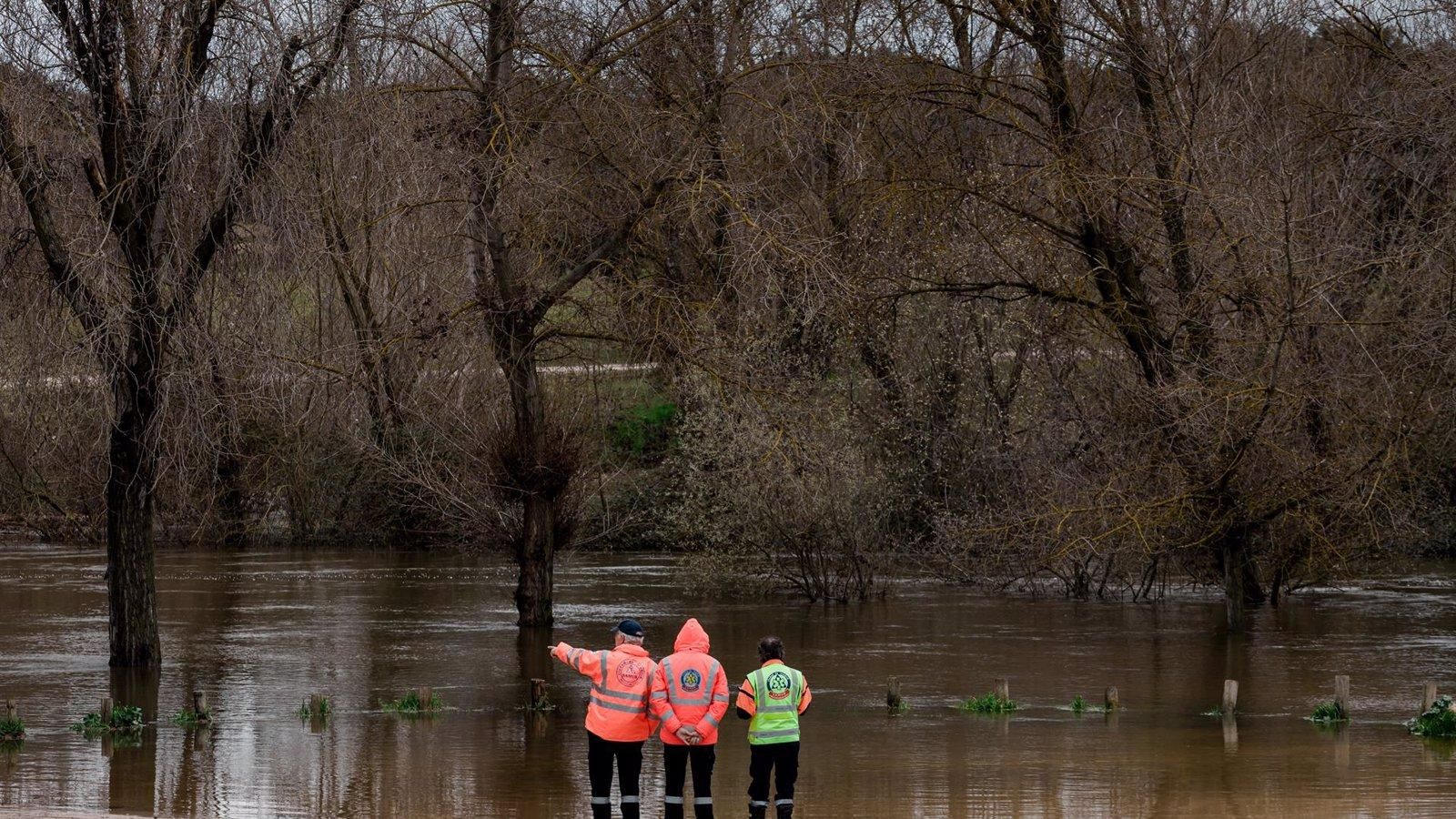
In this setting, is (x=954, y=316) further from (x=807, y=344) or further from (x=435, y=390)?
(x=435, y=390)

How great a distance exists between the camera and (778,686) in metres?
11.9

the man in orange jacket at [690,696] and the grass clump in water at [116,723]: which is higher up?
the man in orange jacket at [690,696]

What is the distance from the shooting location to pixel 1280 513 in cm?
2623

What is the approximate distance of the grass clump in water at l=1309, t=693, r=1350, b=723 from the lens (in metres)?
19.2

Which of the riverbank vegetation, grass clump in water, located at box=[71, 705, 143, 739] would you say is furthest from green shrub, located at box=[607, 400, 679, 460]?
grass clump in water, located at box=[71, 705, 143, 739]

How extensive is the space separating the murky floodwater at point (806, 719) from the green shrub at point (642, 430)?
8.94m

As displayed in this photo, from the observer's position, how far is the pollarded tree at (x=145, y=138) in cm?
1959

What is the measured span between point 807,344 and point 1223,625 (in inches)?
414

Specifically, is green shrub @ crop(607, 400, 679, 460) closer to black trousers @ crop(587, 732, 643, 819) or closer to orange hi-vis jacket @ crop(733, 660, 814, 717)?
black trousers @ crop(587, 732, 643, 819)

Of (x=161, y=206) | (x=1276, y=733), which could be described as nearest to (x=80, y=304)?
(x=161, y=206)

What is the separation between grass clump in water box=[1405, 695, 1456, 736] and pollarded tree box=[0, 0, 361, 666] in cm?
1437

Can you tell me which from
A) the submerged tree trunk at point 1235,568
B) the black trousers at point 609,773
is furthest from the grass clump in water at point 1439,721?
the black trousers at point 609,773

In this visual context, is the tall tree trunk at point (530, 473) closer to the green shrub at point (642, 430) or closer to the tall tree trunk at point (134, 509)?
the tall tree trunk at point (134, 509)

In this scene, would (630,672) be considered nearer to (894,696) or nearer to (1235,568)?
(894,696)
